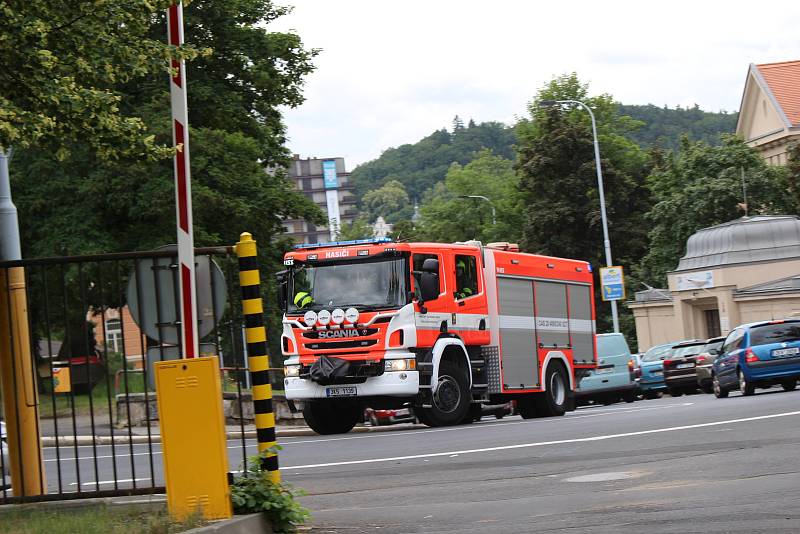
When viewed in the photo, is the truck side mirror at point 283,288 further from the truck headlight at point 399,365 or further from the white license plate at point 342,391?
the truck headlight at point 399,365

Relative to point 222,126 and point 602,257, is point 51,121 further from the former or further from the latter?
point 602,257

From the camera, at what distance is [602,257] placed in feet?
245

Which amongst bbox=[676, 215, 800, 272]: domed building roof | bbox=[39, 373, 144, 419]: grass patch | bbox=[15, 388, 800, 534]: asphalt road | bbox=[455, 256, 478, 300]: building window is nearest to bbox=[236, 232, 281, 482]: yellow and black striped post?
bbox=[15, 388, 800, 534]: asphalt road

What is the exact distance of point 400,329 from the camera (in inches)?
838

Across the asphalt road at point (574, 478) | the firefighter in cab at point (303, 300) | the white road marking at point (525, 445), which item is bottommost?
the white road marking at point (525, 445)

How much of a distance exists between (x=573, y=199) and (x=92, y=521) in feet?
218

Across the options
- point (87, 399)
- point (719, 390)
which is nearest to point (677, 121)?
point (719, 390)

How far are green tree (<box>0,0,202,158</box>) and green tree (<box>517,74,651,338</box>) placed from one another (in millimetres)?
58946

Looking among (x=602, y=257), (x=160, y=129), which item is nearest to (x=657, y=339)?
(x=602, y=257)

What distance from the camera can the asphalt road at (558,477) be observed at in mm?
8633

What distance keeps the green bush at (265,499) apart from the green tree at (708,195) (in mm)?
60666

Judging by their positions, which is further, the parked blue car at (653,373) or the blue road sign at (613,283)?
the blue road sign at (613,283)

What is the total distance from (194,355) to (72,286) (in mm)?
1654

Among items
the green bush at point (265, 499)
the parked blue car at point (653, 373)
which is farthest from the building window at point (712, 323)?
the green bush at point (265, 499)
